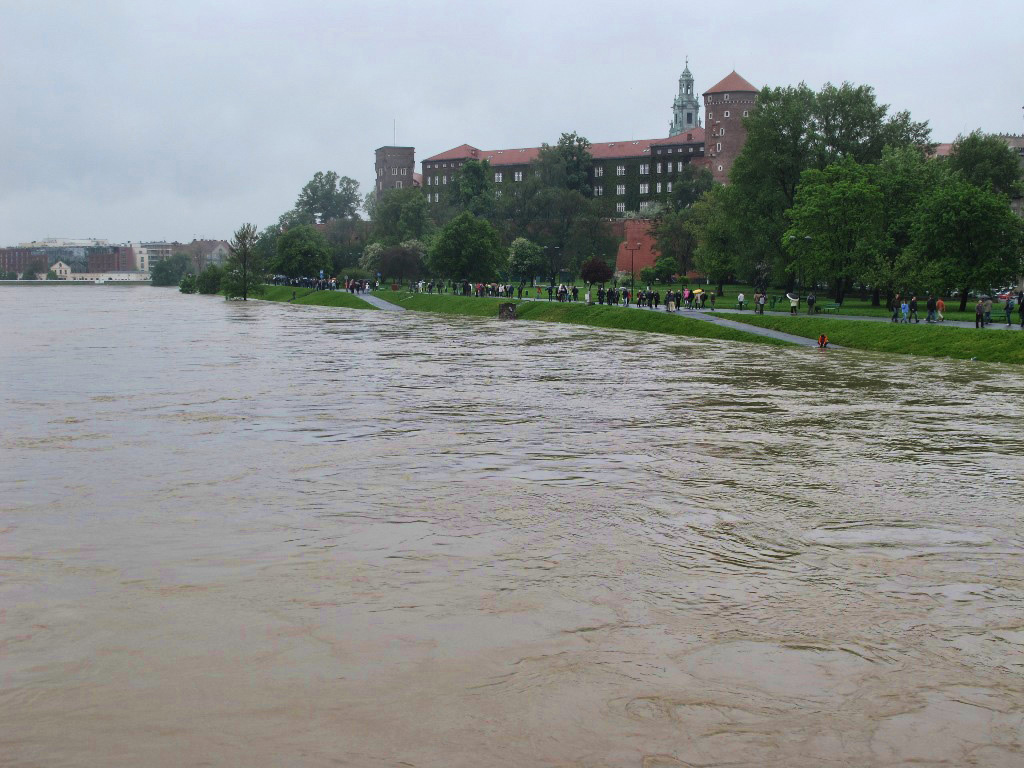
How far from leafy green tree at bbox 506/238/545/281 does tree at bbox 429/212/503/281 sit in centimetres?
1725

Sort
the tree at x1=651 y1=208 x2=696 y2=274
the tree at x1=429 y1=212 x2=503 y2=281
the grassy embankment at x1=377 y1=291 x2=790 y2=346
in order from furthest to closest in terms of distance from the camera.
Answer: the tree at x1=651 y1=208 x2=696 y2=274
the tree at x1=429 y1=212 x2=503 y2=281
the grassy embankment at x1=377 y1=291 x2=790 y2=346

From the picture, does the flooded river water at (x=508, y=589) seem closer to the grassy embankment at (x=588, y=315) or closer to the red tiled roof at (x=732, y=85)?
the grassy embankment at (x=588, y=315)

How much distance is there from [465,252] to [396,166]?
93.1 metres

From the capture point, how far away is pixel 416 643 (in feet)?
27.6

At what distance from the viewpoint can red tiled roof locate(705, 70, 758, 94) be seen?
13188 cm

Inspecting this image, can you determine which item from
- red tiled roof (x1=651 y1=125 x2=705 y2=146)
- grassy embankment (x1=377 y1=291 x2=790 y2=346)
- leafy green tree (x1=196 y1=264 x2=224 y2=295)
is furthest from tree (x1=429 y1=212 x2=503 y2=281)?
red tiled roof (x1=651 y1=125 x2=705 y2=146)

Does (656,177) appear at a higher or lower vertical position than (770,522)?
higher

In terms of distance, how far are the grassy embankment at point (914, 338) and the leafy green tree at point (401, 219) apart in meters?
81.2

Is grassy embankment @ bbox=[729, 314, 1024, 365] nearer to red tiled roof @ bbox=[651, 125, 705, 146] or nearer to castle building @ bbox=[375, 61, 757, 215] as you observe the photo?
castle building @ bbox=[375, 61, 757, 215]

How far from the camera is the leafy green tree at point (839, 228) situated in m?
55.0

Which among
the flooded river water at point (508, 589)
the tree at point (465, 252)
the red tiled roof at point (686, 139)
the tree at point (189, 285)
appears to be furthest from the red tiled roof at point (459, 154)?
the flooded river water at point (508, 589)

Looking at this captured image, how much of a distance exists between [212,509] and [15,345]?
3315 cm

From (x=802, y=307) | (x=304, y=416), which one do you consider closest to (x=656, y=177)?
(x=802, y=307)

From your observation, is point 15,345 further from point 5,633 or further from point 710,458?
point 5,633
